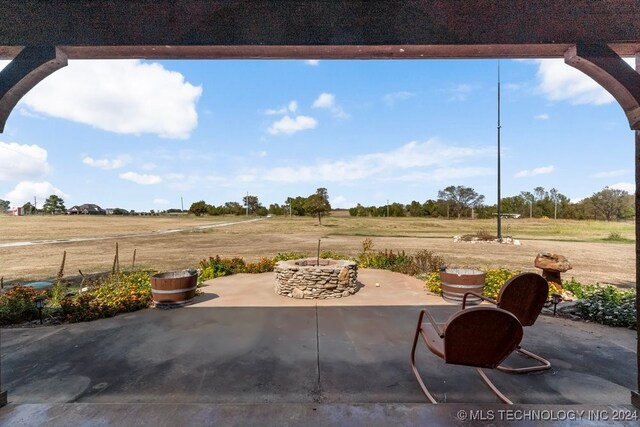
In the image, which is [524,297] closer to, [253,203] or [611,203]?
[611,203]

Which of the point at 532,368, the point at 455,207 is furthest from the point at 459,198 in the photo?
the point at 532,368

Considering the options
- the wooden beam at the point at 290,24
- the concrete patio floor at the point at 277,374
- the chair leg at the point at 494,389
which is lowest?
the concrete patio floor at the point at 277,374

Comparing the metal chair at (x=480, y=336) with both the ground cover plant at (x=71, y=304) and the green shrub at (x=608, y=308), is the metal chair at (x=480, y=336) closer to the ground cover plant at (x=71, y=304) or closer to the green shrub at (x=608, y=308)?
the green shrub at (x=608, y=308)

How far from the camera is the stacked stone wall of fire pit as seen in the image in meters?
7.30

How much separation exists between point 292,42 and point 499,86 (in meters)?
19.7

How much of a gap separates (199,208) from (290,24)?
90753mm

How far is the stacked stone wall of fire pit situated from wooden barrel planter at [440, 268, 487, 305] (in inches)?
87.7

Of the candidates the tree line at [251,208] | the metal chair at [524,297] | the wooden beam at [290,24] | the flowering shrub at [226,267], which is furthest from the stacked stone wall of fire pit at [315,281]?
the tree line at [251,208]

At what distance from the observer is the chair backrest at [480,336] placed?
248 cm

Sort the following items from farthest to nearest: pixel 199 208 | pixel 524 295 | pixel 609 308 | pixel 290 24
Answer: pixel 199 208 → pixel 609 308 → pixel 524 295 → pixel 290 24

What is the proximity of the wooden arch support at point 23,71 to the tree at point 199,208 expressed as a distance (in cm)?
8918

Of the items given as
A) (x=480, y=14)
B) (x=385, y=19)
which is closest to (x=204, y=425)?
(x=385, y=19)

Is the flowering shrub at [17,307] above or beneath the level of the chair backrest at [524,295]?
beneath

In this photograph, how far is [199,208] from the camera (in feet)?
286
